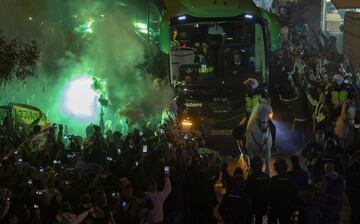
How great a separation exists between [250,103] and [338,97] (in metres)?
2.10

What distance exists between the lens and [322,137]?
15719mm

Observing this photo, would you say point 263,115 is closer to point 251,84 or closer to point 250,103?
point 250,103

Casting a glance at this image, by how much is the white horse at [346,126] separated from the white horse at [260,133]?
154 cm

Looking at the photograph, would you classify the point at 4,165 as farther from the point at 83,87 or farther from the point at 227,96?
the point at 83,87

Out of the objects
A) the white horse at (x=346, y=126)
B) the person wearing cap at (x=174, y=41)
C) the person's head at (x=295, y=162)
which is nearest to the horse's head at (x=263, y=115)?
the white horse at (x=346, y=126)

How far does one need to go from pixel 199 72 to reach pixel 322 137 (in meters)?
4.85

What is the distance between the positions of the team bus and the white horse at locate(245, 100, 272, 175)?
4.34 m

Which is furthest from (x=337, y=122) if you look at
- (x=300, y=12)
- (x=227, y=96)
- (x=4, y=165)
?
(x=300, y=12)

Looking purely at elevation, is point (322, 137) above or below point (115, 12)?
below

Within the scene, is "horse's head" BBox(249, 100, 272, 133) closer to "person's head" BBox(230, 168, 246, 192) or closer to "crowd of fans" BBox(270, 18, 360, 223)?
"crowd of fans" BBox(270, 18, 360, 223)

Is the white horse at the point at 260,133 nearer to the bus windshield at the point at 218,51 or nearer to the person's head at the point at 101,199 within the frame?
the bus windshield at the point at 218,51

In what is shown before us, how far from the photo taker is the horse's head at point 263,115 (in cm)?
1453

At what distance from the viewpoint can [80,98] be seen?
22.6m

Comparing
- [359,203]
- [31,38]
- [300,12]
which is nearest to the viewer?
[359,203]
